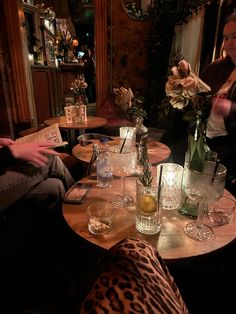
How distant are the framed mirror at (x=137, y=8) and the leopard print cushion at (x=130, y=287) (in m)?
3.65

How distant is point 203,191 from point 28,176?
74 cm

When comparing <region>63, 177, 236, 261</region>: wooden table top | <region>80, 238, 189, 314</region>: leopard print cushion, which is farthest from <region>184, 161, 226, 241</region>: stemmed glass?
<region>80, 238, 189, 314</region>: leopard print cushion

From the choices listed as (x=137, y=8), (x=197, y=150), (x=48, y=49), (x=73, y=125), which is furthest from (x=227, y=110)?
(x=48, y=49)

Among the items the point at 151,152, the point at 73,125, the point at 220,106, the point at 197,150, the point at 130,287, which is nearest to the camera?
the point at 130,287

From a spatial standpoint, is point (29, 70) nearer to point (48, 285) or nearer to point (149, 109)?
point (149, 109)

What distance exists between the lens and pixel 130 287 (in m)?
0.42

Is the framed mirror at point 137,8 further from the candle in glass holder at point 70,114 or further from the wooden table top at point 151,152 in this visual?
the wooden table top at point 151,152

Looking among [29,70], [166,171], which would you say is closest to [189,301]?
[166,171]

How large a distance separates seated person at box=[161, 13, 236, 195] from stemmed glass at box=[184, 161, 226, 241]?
0.71 meters

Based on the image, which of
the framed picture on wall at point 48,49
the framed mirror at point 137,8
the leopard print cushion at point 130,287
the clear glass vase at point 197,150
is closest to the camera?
the leopard print cushion at point 130,287

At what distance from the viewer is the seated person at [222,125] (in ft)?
5.63

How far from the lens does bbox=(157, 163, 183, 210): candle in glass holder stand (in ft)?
3.38

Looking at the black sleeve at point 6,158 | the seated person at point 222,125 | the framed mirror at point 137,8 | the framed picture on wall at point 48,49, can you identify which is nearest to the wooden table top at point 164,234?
the black sleeve at point 6,158

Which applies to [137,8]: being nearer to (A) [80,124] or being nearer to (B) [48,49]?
(A) [80,124]
